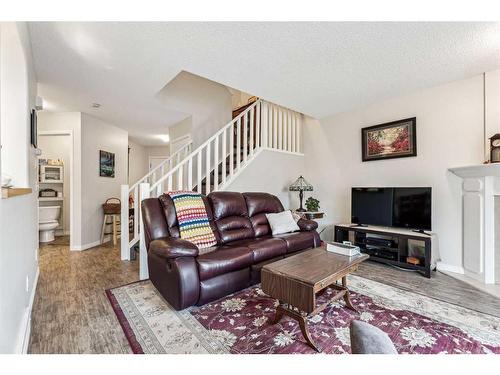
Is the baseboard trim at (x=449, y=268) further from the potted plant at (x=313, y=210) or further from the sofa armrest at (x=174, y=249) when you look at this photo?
the sofa armrest at (x=174, y=249)

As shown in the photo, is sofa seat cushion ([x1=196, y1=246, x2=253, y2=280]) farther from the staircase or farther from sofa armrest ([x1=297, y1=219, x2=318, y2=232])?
the staircase

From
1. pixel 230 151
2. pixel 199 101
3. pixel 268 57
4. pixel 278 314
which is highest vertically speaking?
pixel 199 101

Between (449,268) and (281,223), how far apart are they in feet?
7.12

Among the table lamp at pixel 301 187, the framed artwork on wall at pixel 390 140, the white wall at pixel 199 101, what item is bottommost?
the table lamp at pixel 301 187

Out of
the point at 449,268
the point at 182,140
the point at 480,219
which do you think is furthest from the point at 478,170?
the point at 182,140

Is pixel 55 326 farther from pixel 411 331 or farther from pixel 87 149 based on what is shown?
pixel 87 149

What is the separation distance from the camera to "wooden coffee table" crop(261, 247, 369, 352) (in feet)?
5.17

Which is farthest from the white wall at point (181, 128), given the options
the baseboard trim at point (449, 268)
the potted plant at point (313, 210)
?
the baseboard trim at point (449, 268)

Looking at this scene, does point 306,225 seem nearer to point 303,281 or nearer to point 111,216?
point 303,281

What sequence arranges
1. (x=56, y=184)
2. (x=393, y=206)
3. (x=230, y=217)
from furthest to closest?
(x=56, y=184), (x=393, y=206), (x=230, y=217)

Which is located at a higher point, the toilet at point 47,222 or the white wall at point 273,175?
the white wall at point 273,175

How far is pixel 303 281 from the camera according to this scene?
159cm

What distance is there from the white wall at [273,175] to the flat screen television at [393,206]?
1.22 m

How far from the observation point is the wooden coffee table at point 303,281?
1.58 m
